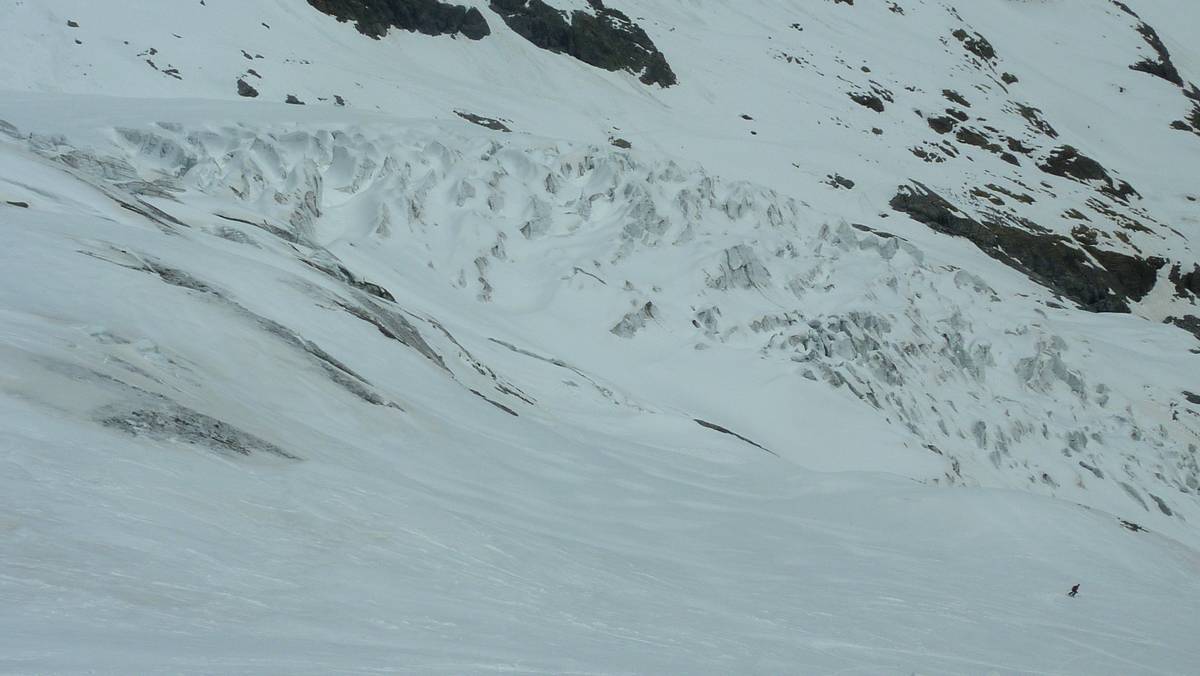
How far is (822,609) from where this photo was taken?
11.6 m

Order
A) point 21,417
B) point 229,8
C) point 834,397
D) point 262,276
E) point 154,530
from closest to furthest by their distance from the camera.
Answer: point 154,530
point 21,417
point 262,276
point 834,397
point 229,8

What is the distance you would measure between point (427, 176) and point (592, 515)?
21651 millimetres

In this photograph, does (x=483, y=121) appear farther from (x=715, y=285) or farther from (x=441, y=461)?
(x=441, y=461)

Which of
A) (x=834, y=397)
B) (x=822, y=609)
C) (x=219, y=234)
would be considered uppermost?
(x=822, y=609)

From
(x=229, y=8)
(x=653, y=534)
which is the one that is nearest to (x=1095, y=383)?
(x=653, y=534)

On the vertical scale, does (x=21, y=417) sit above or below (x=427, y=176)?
above

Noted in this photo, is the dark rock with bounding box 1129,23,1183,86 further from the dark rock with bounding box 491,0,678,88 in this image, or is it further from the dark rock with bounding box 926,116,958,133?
the dark rock with bounding box 491,0,678,88

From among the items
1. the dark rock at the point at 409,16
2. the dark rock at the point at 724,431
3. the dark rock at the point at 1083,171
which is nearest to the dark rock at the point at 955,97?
the dark rock at the point at 1083,171

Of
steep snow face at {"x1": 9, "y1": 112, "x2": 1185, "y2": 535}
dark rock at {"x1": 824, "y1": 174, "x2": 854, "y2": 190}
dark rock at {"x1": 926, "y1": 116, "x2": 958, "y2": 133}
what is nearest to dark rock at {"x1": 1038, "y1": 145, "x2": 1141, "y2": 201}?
dark rock at {"x1": 926, "y1": 116, "x2": 958, "y2": 133}

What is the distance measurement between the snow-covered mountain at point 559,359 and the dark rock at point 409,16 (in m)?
0.28

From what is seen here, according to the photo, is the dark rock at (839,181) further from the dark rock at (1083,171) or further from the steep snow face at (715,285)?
the dark rock at (1083,171)

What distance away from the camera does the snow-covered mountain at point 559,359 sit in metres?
7.49

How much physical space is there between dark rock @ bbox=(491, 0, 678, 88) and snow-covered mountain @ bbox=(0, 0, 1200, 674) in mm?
327

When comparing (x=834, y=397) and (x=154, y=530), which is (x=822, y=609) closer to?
(x=154, y=530)
